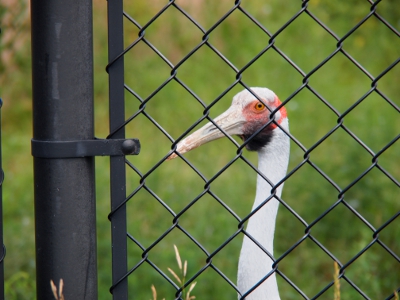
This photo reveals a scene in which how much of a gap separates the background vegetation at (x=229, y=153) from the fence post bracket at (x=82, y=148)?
1.70 m

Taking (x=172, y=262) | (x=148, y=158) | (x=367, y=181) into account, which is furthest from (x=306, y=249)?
(x=148, y=158)

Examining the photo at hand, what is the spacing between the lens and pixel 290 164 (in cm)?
524

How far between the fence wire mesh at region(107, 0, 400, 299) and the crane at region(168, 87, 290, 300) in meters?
0.09

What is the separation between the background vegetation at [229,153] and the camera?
153 inches

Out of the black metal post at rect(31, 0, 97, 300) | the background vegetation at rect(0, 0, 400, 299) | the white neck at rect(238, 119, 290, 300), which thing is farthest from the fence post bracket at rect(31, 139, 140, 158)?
the background vegetation at rect(0, 0, 400, 299)

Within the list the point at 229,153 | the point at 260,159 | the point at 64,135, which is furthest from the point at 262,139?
the point at 229,153

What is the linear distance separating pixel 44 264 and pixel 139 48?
5.87 m

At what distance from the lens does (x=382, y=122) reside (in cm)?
483

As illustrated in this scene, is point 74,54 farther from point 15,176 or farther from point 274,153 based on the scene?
point 15,176

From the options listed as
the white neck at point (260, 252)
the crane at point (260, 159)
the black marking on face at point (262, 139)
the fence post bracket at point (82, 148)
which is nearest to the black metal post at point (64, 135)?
the fence post bracket at point (82, 148)

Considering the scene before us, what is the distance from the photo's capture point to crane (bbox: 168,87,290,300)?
2176 mm

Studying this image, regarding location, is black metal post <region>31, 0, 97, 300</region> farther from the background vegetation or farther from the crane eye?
the background vegetation

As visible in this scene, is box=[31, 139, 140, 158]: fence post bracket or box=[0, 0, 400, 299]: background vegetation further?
box=[0, 0, 400, 299]: background vegetation

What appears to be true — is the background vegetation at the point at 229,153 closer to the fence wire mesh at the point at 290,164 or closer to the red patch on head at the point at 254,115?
the fence wire mesh at the point at 290,164
